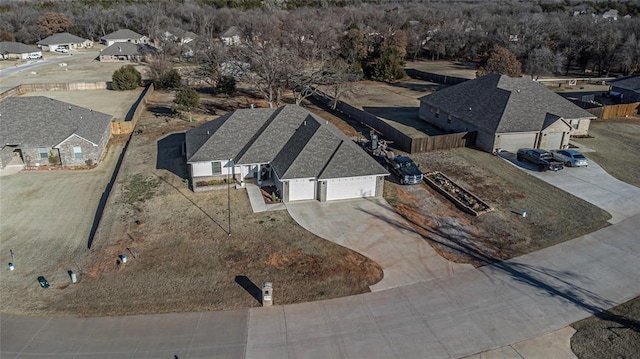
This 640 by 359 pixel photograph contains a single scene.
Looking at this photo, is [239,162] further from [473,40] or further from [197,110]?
[473,40]

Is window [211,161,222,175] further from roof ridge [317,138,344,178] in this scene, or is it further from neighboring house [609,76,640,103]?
neighboring house [609,76,640,103]

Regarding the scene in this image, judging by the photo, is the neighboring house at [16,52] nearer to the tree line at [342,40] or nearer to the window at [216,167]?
the tree line at [342,40]

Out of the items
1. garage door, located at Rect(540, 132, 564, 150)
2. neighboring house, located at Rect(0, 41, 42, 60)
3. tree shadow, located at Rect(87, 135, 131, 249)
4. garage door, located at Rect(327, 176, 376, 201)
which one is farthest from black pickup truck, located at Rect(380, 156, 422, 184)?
neighboring house, located at Rect(0, 41, 42, 60)

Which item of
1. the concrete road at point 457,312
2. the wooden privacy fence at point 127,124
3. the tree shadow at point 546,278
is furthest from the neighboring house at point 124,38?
the concrete road at point 457,312

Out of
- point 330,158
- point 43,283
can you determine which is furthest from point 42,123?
point 330,158

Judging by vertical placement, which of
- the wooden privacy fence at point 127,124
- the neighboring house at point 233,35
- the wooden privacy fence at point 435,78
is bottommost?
the wooden privacy fence at point 127,124

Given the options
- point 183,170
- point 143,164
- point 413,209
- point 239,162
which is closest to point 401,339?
point 413,209
